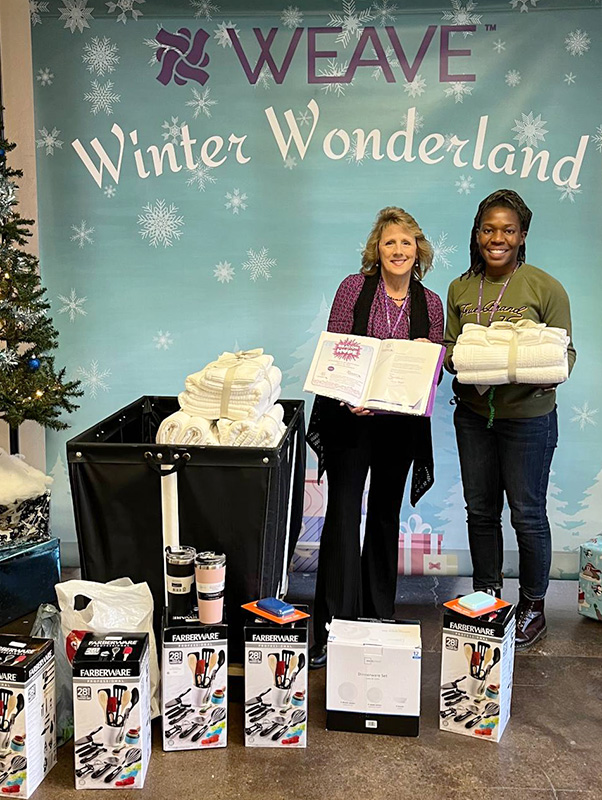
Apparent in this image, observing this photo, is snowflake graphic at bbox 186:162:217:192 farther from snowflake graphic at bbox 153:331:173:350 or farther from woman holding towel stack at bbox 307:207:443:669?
woman holding towel stack at bbox 307:207:443:669

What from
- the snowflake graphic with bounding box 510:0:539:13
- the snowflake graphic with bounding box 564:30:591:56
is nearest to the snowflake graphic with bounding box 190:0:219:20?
the snowflake graphic with bounding box 510:0:539:13

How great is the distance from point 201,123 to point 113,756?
245cm

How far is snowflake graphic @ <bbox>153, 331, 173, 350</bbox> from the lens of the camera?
11.2 ft

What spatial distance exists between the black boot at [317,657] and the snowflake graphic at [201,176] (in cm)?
193

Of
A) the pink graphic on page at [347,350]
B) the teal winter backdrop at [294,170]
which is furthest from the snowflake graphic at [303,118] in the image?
the pink graphic on page at [347,350]

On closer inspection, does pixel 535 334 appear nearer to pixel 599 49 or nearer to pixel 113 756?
pixel 599 49

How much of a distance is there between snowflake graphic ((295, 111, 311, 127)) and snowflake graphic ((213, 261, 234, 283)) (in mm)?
664

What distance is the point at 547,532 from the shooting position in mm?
2715

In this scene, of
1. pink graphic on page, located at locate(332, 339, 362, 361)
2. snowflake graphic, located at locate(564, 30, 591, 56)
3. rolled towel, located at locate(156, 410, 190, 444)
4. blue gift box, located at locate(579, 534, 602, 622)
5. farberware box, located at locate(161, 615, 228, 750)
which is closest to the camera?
farberware box, located at locate(161, 615, 228, 750)

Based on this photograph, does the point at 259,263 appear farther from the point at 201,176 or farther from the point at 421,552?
the point at 421,552

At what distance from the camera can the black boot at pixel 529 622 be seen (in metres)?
2.72

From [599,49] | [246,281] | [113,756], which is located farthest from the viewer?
[246,281]

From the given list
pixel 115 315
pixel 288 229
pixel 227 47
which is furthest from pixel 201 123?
pixel 115 315

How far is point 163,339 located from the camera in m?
3.42
